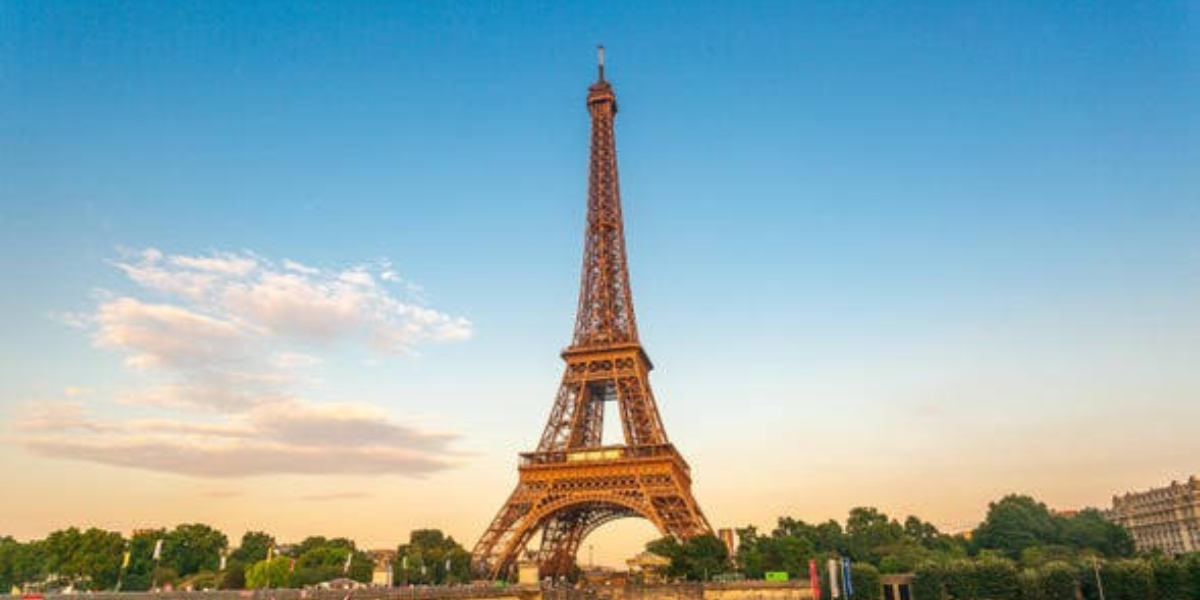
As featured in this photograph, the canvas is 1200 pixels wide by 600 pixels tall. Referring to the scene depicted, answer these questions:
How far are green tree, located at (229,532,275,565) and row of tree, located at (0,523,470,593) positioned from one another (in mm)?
339

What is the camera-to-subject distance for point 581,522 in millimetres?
65688

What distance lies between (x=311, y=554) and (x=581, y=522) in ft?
103

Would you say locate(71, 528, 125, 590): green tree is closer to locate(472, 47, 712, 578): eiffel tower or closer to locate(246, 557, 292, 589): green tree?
locate(246, 557, 292, 589): green tree

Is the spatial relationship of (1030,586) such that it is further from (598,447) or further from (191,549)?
(191,549)

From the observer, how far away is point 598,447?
189ft

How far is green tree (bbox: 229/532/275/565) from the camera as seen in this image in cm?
8832

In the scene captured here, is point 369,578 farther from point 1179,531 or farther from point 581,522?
point 1179,531

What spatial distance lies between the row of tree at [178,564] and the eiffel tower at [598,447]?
11.1 meters

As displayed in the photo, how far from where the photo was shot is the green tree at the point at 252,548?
8832 cm

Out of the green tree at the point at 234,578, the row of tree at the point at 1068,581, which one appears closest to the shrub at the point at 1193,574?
the row of tree at the point at 1068,581

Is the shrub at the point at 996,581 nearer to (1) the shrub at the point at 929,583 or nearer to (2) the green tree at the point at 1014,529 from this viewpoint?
(1) the shrub at the point at 929,583

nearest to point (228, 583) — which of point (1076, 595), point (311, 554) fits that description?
Answer: point (311, 554)

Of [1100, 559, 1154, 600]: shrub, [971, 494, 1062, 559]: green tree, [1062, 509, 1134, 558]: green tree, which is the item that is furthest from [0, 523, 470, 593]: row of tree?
[1062, 509, 1134, 558]: green tree

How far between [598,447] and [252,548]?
189 feet
